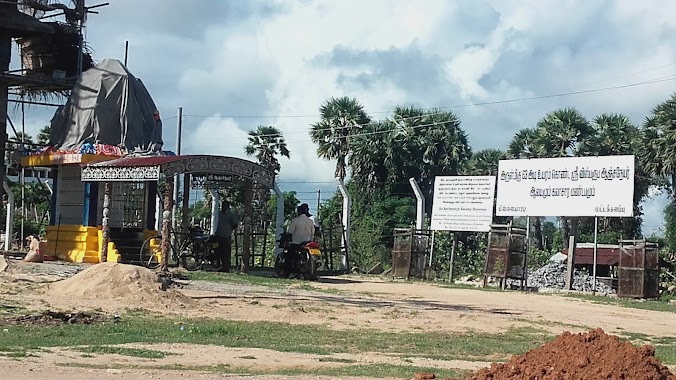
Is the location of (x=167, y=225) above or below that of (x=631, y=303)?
above

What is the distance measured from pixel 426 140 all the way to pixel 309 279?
26452 mm

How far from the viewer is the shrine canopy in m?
24.7

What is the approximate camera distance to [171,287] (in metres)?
18.8

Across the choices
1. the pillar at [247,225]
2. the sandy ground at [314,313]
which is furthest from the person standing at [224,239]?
the sandy ground at [314,313]

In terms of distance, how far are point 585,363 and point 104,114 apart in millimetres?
22562

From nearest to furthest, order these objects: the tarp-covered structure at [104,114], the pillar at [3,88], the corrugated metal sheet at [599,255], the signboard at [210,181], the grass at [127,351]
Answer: the grass at [127,351]
the signboard at [210,181]
the tarp-covered structure at [104,114]
the pillar at [3,88]
the corrugated metal sheet at [599,255]

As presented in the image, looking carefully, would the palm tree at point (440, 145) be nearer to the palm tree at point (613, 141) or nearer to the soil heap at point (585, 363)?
the palm tree at point (613, 141)

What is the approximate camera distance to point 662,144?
126ft

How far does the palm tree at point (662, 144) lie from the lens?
37.8 meters

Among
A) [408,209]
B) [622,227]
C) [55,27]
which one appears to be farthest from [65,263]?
[622,227]

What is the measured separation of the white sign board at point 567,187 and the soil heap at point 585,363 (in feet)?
58.9

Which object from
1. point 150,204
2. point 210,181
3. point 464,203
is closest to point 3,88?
point 150,204

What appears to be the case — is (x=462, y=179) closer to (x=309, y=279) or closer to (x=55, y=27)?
(x=309, y=279)

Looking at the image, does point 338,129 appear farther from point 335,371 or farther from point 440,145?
point 335,371
